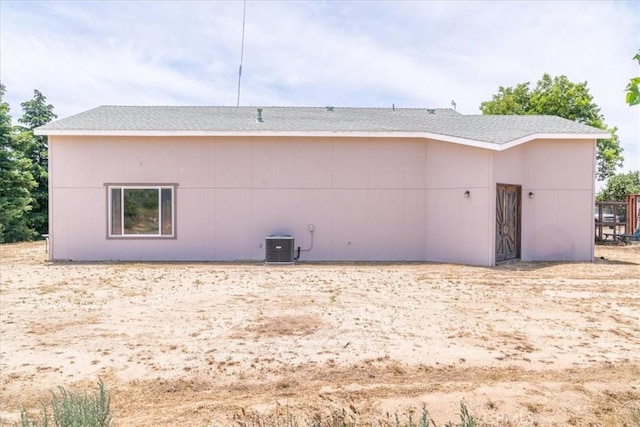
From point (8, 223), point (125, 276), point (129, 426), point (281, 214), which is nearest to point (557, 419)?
point (129, 426)

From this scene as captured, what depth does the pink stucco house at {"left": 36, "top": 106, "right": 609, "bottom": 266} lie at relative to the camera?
38.7 ft

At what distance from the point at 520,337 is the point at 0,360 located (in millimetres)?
5394

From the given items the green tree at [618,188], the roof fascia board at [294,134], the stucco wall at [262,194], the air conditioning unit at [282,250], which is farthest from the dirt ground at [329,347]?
the green tree at [618,188]

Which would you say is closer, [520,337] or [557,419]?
[557,419]

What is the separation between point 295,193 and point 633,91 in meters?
10.1

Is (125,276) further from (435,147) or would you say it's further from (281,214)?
(435,147)

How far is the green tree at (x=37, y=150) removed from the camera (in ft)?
65.8

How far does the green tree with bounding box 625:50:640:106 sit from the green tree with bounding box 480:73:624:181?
25.7 m

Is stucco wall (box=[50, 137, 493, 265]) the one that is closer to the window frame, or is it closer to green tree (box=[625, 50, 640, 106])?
the window frame

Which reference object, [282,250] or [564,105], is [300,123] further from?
[564,105]

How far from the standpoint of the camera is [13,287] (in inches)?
327

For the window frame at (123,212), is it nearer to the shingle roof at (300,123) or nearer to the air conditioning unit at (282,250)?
the shingle roof at (300,123)

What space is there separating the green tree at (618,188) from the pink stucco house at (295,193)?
737 inches

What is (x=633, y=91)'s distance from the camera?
6.64ft
